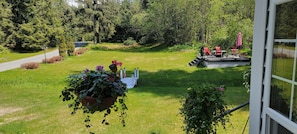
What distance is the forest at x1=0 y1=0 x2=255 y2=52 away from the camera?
51.4 ft

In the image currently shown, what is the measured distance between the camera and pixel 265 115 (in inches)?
69.4

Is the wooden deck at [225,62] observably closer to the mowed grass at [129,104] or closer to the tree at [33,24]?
the mowed grass at [129,104]

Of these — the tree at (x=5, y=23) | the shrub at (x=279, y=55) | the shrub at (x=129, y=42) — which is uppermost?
the tree at (x=5, y=23)

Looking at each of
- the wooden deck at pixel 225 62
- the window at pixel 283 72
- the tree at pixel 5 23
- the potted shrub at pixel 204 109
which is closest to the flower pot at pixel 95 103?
the potted shrub at pixel 204 109

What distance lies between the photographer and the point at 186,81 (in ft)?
27.7

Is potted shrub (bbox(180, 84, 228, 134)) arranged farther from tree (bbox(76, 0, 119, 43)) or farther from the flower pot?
tree (bbox(76, 0, 119, 43))

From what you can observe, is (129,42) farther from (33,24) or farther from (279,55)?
(279,55)

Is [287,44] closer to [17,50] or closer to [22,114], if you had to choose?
[22,114]

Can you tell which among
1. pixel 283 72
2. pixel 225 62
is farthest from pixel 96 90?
pixel 225 62

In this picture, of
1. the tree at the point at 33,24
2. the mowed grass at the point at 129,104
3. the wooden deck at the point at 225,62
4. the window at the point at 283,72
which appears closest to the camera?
the window at the point at 283,72

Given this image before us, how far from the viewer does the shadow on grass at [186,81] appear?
664 cm

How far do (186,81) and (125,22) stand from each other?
18.7 meters

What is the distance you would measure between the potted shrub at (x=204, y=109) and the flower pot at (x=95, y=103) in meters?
0.69

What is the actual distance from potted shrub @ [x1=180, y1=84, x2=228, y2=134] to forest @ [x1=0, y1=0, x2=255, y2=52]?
536 inches
